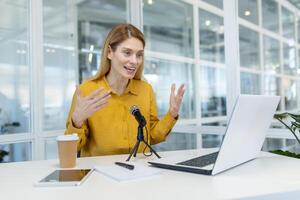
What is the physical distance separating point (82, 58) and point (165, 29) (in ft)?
4.75

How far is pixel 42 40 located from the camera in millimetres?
2732

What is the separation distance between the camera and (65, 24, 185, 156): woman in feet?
5.29

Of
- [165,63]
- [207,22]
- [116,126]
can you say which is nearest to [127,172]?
[116,126]

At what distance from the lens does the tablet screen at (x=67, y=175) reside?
962mm

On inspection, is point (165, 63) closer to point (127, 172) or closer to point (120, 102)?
point (120, 102)

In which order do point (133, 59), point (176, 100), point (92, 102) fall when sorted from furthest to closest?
point (133, 59) → point (176, 100) → point (92, 102)

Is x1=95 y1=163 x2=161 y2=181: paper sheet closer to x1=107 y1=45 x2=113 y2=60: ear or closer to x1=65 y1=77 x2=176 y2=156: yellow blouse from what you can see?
x1=65 y1=77 x2=176 y2=156: yellow blouse

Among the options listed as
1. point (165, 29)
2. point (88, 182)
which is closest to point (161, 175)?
point (88, 182)

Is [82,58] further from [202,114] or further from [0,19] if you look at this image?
[202,114]

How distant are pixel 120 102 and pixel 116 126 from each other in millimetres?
156

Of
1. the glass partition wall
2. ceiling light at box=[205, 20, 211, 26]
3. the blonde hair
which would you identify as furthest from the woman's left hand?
ceiling light at box=[205, 20, 211, 26]

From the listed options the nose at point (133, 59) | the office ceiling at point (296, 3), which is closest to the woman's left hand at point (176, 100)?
the nose at point (133, 59)

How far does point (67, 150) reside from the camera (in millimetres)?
1195

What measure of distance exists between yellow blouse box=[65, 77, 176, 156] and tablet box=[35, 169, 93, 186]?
0.39 meters
